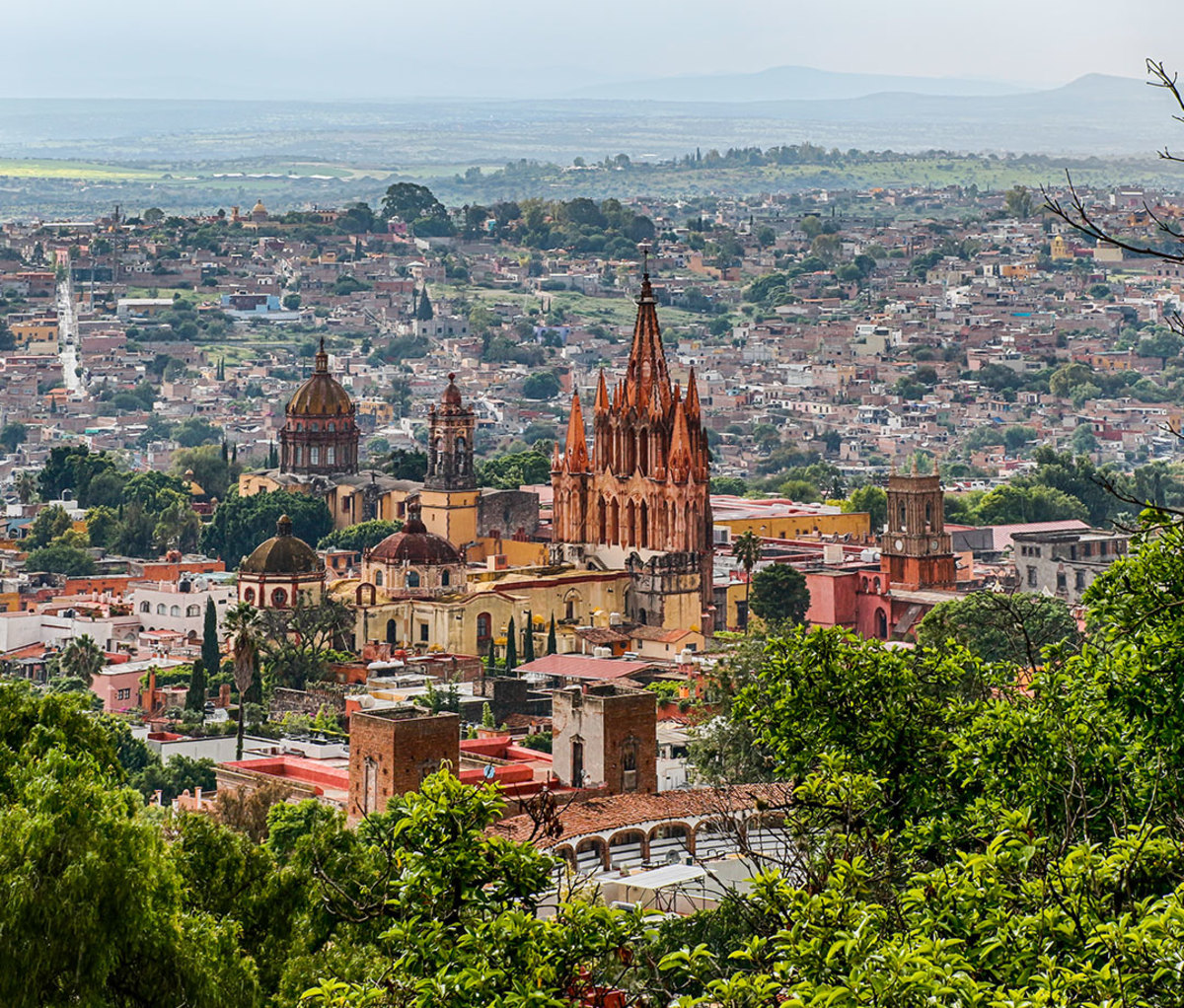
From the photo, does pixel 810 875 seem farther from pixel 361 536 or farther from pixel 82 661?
pixel 361 536

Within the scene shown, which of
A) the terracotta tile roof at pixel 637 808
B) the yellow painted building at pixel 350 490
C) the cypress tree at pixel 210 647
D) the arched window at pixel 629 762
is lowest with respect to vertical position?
the yellow painted building at pixel 350 490

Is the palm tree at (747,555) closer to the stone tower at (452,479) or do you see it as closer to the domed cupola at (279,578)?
the stone tower at (452,479)

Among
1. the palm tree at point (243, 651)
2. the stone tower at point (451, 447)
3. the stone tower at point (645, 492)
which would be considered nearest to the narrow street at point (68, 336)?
the stone tower at point (451, 447)

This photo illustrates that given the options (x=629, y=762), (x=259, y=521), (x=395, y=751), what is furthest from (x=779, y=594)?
(x=395, y=751)

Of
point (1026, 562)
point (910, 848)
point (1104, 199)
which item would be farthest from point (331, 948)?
point (1104, 199)

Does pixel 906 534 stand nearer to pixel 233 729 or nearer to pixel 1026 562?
pixel 1026 562

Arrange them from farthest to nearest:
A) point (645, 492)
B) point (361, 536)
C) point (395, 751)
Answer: point (361, 536) → point (645, 492) → point (395, 751)

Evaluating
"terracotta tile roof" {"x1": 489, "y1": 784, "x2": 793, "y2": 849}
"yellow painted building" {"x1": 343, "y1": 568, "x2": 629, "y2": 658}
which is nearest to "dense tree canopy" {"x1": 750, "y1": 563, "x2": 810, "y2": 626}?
"yellow painted building" {"x1": 343, "y1": 568, "x2": 629, "y2": 658}
